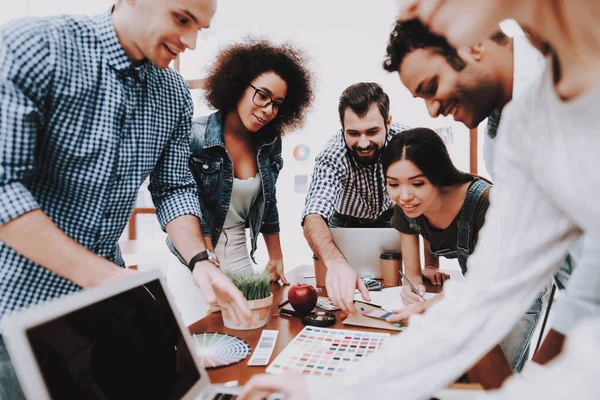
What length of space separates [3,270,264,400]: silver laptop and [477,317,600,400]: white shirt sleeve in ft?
1.46

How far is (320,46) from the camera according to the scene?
324 centimetres

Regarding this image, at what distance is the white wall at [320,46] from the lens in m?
3.10

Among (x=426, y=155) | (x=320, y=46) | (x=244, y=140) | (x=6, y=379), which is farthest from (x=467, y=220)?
(x=320, y=46)

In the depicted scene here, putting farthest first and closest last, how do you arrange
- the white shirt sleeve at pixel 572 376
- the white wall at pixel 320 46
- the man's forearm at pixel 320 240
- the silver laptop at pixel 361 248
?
the white wall at pixel 320 46, the silver laptop at pixel 361 248, the man's forearm at pixel 320 240, the white shirt sleeve at pixel 572 376

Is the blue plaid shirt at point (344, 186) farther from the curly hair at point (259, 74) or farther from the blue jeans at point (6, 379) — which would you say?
the blue jeans at point (6, 379)

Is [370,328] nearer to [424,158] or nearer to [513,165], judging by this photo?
[513,165]

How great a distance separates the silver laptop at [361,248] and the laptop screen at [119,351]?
95cm

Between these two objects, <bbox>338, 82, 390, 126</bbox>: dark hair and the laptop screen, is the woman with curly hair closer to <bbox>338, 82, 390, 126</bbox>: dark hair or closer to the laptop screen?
<bbox>338, 82, 390, 126</bbox>: dark hair

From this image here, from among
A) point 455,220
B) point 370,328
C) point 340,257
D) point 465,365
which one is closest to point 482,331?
point 465,365

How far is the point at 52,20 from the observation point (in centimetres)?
88

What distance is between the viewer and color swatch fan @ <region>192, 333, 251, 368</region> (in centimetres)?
83

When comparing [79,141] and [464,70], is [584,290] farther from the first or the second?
[79,141]

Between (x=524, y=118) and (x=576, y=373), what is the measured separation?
0.31 m

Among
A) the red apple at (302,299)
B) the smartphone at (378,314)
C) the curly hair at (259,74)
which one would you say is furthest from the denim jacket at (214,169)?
the smartphone at (378,314)
